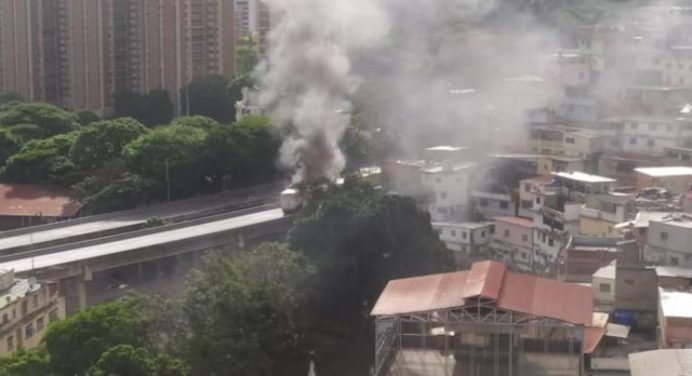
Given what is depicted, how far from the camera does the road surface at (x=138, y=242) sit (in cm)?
2091

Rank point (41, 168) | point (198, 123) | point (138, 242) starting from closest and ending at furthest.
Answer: point (138, 242), point (41, 168), point (198, 123)

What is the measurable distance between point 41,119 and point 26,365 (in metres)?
22.5

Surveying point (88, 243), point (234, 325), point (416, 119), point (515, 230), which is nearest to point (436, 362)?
point (234, 325)

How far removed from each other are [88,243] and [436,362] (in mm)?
10328

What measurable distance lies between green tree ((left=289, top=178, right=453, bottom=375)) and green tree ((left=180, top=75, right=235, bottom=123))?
2131 cm

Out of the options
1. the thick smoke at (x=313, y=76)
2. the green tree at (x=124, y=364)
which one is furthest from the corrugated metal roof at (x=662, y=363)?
the thick smoke at (x=313, y=76)

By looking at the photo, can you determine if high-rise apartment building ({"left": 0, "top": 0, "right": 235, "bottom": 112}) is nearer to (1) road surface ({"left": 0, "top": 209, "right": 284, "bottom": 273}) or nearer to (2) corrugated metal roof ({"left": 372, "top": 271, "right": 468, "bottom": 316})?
(1) road surface ({"left": 0, "top": 209, "right": 284, "bottom": 273})

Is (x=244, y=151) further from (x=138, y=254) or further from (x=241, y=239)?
(x=138, y=254)

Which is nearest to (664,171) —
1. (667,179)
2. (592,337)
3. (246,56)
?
(667,179)

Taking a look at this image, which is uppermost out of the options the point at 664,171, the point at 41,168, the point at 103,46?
the point at 103,46

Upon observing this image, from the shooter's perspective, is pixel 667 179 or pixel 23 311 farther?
pixel 667 179

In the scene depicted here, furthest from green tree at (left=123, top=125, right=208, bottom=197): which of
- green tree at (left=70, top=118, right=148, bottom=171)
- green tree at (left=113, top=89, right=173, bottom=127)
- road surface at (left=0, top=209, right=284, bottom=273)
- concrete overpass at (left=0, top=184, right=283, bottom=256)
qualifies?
green tree at (left=113, top=89, right=173, bottom=127)

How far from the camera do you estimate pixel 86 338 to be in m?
14.7

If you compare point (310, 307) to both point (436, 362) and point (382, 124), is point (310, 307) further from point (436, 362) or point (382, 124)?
point (382, 124)
